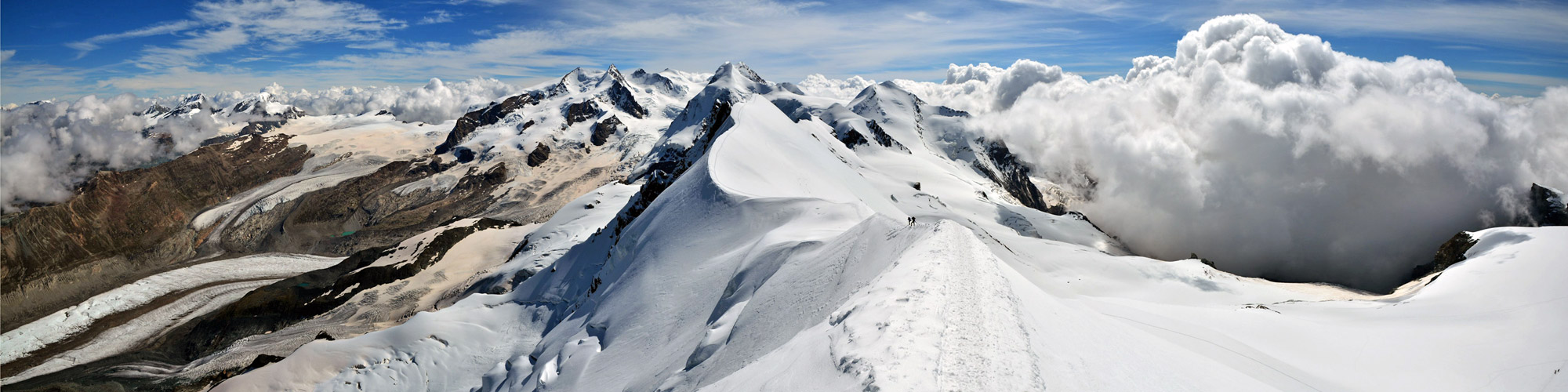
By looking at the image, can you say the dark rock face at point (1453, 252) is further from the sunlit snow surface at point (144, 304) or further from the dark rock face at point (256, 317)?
the sunlit snow surface at point (144, 304)

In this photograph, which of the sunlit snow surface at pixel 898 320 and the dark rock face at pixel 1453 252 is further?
the dark rock face at pixel 1453 252

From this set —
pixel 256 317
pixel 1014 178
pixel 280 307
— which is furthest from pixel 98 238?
pixel 1014 178

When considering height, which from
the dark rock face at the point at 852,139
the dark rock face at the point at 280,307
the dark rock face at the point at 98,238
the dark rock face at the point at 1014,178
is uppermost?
the dark rock face at the point at 852,139

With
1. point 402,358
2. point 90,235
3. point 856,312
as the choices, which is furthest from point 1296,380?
point 90,235

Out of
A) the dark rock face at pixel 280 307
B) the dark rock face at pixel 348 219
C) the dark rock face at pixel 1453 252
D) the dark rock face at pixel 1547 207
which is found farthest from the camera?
the dark rock face at pixel 348 219

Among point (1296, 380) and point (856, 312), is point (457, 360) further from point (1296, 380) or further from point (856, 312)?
point (1296, 380)

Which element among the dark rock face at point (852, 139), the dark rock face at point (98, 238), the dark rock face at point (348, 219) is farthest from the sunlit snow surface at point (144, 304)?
the dark rock face at point (852, 139)

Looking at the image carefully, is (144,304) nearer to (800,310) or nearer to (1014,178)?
(800,310)
